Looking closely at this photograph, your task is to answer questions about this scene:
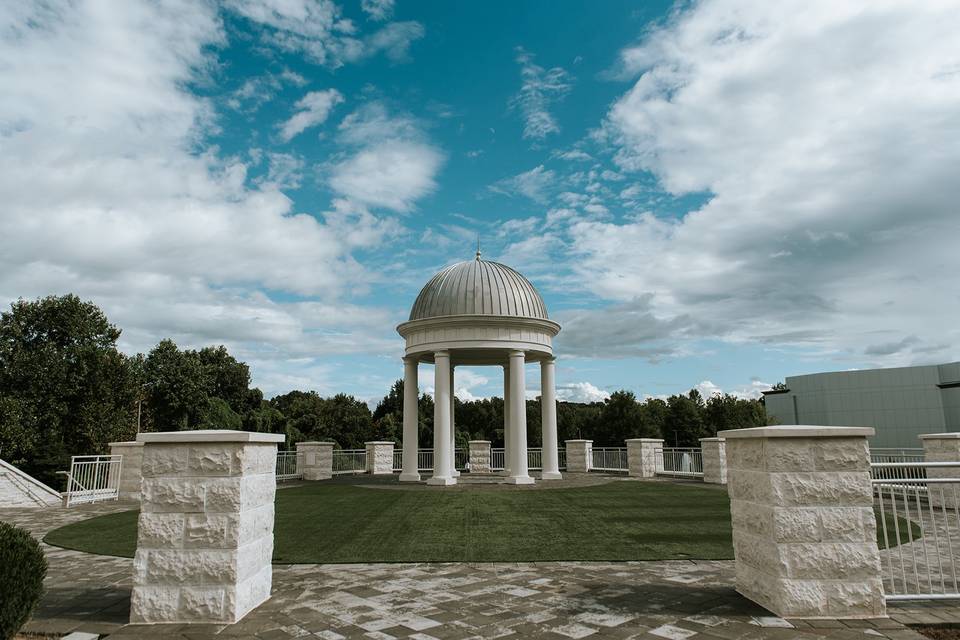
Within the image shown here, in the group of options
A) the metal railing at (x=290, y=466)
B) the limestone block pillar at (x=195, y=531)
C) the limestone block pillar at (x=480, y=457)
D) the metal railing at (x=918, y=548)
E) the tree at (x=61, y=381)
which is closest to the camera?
the metal railing at (x=918, y=548)

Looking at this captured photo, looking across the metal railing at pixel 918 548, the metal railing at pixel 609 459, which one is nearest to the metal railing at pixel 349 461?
the metal railing at pixel 609 459

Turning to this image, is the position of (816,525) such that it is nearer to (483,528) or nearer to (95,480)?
(483,528)

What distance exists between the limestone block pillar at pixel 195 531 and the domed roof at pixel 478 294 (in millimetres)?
15274

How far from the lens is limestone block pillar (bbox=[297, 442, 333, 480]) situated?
2470 cm

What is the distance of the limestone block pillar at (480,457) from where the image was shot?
92.5 feet

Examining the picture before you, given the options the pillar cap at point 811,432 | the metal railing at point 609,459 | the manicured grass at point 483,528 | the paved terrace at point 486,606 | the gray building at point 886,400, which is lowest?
the manicured grass at point 483,528

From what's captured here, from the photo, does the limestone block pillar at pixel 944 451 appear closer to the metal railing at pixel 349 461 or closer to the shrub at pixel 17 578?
the shrub at pixel 17 578

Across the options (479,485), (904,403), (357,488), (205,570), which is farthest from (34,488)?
(904,403)

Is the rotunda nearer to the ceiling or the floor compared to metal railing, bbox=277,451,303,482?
nearer to the ceiling

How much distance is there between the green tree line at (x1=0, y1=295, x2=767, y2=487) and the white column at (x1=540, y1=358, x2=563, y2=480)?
17.1 metres

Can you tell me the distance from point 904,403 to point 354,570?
216 feet

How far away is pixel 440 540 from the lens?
10.4 meters

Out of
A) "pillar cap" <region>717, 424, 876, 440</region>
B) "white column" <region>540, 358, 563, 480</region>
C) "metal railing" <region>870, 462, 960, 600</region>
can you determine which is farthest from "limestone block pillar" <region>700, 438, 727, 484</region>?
"pillar cap" <region>717, 424, 876, 440</region>

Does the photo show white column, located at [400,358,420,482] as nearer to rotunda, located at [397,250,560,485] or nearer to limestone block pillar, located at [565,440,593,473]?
rotunda, located at [397,250,560,485]
